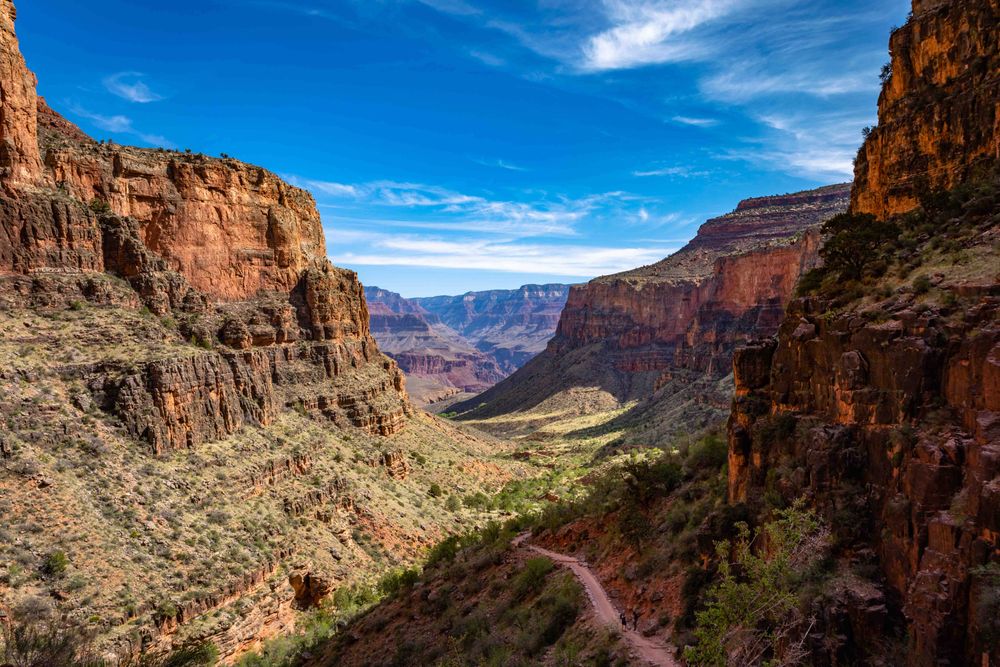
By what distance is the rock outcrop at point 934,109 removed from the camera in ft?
70.6

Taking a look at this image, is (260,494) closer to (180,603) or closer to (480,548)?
(180,603)

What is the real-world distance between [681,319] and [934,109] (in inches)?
4470

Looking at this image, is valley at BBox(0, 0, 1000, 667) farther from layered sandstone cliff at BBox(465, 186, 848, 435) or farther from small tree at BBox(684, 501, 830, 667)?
layered sandstone cliff at BBox(465, 186, 848, 435)

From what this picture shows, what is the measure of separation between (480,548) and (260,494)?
15818 mm

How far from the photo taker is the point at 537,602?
23375mm

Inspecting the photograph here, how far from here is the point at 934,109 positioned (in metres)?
23.1

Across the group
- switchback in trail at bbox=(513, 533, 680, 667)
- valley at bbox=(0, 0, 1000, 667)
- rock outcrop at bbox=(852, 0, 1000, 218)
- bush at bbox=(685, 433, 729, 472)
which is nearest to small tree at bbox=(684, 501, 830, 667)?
valley at bbox=(0, 0, 1000, 667)

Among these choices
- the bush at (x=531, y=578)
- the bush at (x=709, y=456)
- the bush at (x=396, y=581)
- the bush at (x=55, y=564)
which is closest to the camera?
the bush at (x=55, y=564)

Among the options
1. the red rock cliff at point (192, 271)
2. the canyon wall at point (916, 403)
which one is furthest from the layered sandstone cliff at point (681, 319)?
the canyon wall at point (916, 403)

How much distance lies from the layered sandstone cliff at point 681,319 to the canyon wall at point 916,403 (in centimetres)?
5621

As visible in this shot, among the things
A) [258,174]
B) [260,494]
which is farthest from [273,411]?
[258,174]

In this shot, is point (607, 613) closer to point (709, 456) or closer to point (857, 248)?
point (709, 456)

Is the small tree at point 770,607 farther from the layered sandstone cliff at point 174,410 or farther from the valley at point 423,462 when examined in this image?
the layered sandstone cliff at point 174,410

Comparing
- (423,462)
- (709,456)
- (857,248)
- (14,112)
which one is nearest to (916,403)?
(857,248)
